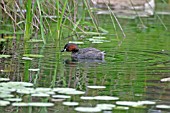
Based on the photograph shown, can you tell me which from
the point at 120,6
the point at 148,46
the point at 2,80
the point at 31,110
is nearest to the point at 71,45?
the point at 148,46

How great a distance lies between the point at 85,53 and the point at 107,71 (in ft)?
4.84

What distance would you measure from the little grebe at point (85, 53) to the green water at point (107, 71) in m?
0.12

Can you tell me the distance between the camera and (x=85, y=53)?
9.50 m

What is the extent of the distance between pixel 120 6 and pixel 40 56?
1362 centimetres

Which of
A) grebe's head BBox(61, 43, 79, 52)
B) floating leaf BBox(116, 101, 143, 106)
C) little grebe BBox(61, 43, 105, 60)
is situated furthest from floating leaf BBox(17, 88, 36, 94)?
grebe's head BBox(61, 43, 79, 52)

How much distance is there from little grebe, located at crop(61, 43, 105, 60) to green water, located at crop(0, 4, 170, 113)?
0.40ft

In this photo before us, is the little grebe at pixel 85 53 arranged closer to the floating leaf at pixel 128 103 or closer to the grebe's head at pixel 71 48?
the grebe's head at pixel 71 48

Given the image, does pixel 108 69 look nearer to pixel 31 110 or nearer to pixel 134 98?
pixel 134 98

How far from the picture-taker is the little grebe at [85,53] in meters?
9.28

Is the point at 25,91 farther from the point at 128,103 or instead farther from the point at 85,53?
the point at 85,53

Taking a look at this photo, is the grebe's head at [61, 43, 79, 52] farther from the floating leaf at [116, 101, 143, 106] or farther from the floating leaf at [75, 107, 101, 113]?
the floating leaf at [75, 107, 101, 113]

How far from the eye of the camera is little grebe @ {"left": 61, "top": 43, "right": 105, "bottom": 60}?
928cm

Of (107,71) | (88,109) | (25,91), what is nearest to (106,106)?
(88,109)

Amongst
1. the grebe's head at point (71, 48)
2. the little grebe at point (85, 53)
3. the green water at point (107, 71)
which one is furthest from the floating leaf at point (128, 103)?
the grebe's head at point (71, 48)
